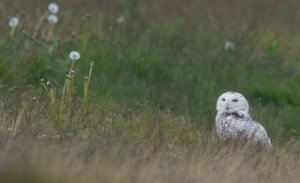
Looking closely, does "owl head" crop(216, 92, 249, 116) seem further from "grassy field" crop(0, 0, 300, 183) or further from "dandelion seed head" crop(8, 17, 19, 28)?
"dandelion seed head" crop(8, 17, 19, 28)

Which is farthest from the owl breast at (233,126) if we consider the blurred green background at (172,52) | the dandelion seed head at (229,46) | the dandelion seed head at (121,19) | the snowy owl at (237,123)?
the dandelion seed head at (121,19)

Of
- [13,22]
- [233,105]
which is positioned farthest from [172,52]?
[233,105]

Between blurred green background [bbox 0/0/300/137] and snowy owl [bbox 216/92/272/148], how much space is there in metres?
0.51

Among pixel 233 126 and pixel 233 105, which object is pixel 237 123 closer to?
pixel 233 126

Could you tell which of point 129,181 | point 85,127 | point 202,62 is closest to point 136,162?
point 129,181

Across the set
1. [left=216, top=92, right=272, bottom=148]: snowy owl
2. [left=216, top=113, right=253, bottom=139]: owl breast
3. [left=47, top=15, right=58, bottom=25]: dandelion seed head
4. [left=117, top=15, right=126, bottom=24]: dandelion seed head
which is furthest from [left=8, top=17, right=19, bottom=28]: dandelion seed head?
[left=216, top=113, right=253, bottom=139]: owl breast

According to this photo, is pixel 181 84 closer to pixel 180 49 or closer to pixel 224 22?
pixel 180 49

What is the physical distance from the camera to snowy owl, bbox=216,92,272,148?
10.4 metres

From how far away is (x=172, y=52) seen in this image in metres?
15.1

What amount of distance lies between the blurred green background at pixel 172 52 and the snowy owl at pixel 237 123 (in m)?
0.51

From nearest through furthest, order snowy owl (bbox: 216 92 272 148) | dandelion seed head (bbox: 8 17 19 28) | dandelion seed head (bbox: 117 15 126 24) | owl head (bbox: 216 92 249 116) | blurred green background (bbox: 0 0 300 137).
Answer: snowy owl (bbox: 216 92 272 148), owl head (bbox: 216 92 249 116), blurred green background (bbox: 0 0 300 137), dandelion seed head (bbox: 8 17 19 28), dandelion seed head (bbox: 117 15 126 24)

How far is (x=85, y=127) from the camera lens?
10.5m

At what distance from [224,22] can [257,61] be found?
1171 millimetres

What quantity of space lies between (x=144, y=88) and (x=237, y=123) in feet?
10.4
